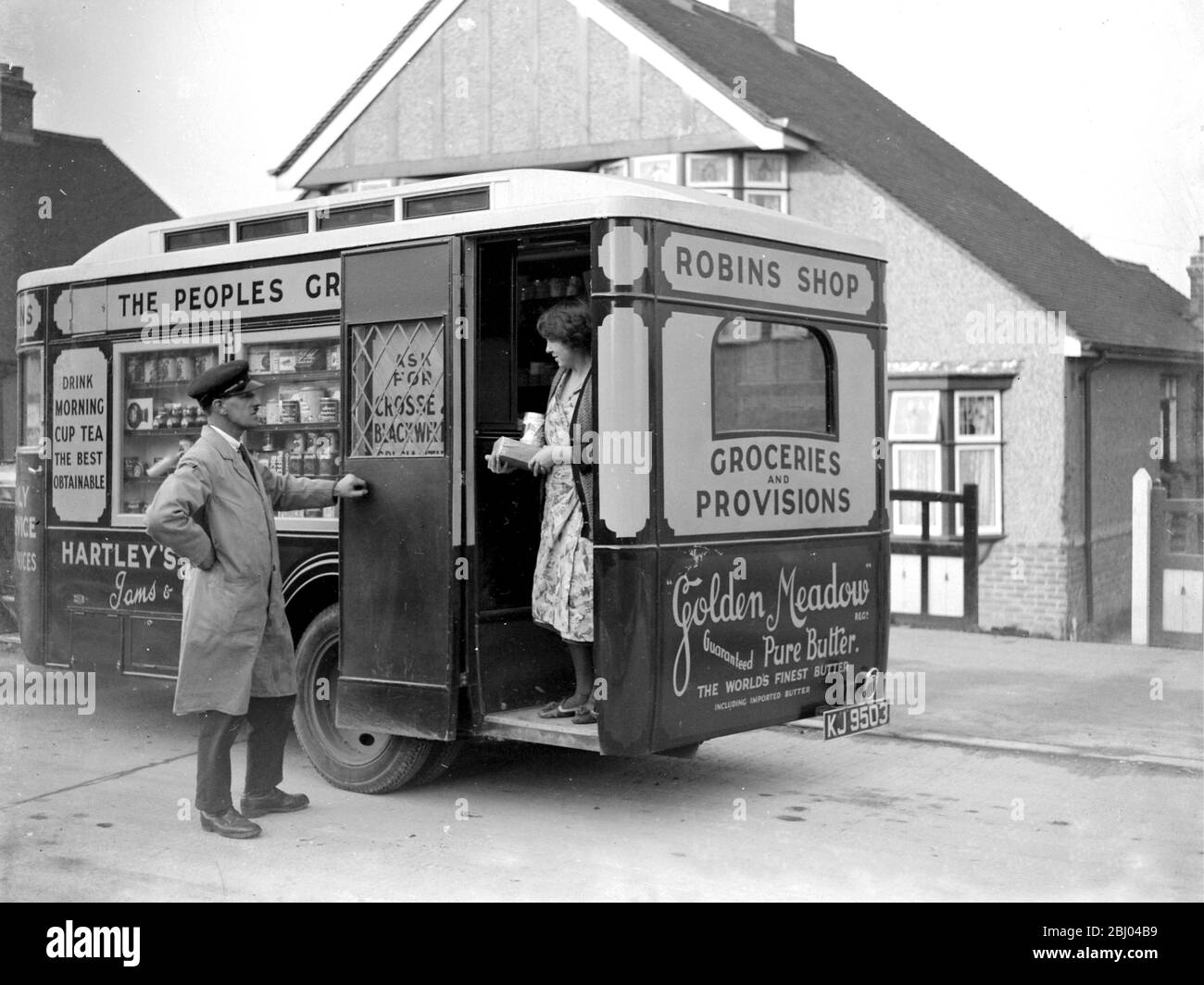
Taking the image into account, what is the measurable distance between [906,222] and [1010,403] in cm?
218

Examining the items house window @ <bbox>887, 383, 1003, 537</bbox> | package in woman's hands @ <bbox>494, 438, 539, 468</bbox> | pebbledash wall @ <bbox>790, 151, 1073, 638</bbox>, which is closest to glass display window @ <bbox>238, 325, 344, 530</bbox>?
package in woman's hands @ <bbox>494, 438, 539, 468</bbox>

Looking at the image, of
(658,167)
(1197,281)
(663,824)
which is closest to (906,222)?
(658,167)

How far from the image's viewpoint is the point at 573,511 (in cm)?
658

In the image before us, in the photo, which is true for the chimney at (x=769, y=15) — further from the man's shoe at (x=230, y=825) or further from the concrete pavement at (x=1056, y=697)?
the man's shoe at (x=230, y=825)

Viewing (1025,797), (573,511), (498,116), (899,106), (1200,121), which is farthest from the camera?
(899,106)

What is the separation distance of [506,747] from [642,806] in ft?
4.96

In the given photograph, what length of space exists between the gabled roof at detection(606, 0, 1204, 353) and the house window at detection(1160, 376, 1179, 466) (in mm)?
463

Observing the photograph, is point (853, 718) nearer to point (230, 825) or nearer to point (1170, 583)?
point (230, 825)

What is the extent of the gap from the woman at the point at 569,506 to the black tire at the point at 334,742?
0.78 meters

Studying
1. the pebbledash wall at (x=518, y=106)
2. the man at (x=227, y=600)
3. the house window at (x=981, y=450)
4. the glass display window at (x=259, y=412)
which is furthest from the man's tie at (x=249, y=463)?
the pebbledash wall at (x=518, y=106)

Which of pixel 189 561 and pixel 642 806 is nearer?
pixel 189 561

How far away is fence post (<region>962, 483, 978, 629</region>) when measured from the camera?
45.9 feet

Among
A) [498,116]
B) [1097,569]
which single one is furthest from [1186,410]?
[498,116]

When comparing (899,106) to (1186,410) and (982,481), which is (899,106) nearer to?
(1186,410)
